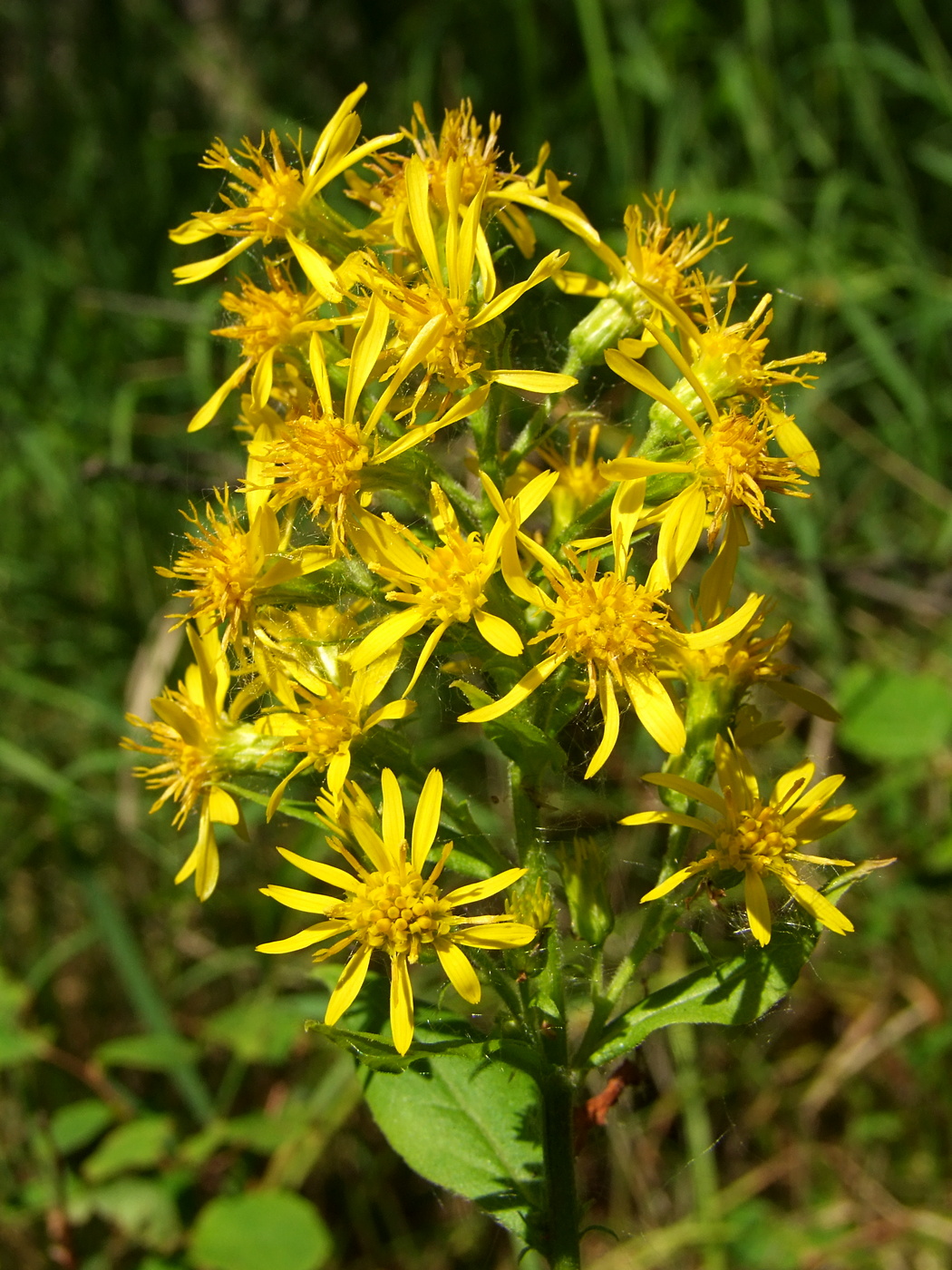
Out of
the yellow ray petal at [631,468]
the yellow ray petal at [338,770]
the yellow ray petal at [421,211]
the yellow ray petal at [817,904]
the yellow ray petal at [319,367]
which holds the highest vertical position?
the yellow ray petal at [421,211]

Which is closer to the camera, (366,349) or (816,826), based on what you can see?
(366,349)

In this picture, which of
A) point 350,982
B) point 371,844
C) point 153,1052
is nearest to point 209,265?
point 371,844

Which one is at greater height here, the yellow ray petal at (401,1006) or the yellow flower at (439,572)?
the yellow flower at (439,572)

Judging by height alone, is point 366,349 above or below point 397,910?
above

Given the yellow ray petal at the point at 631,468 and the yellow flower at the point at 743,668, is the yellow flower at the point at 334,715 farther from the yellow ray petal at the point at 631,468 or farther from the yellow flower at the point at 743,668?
the yellow flower at the point at 743,668

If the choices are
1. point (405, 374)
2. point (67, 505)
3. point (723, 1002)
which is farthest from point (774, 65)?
point (723, 1002)

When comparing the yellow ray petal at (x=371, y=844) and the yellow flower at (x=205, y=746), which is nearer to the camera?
the yellow ray petal at (x=371, y=844)

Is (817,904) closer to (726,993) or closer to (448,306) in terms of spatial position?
(726,993)

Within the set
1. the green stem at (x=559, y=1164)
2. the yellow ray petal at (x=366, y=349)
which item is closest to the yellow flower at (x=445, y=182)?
the yellow ray petal at (x=366, y=349)
